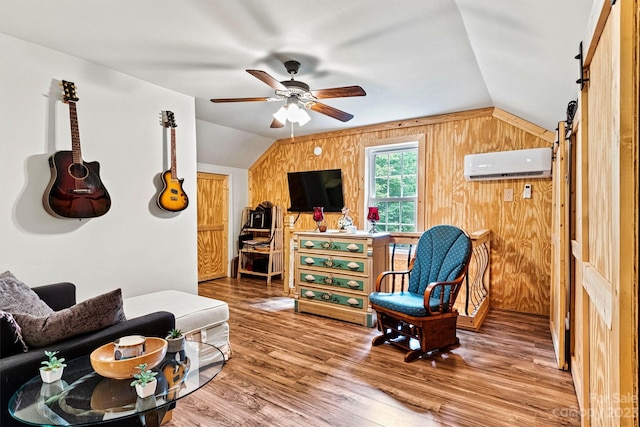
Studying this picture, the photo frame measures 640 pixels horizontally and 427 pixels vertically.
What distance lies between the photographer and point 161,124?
3445 mm

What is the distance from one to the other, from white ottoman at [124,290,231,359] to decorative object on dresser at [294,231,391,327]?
144cm

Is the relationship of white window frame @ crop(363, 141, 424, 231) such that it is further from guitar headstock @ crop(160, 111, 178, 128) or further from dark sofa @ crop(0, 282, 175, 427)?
dark sofa @ crop(0, 282, 175, 427)

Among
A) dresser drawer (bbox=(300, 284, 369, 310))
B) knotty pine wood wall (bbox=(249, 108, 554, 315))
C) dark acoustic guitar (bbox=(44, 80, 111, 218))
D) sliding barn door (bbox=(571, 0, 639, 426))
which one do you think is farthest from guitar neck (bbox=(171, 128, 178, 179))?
sliding barn door (bbox=(571, 0, 639, 426))

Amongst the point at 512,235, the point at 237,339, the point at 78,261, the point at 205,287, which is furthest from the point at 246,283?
the point at 512,235

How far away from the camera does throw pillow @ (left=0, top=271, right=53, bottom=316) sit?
1738 mm

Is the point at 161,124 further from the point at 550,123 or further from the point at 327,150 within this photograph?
the point at 550,123

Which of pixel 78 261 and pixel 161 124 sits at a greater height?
pixel 161 124

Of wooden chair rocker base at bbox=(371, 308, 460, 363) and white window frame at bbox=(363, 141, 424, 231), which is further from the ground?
white window frame at bbox=(363, 141, 424, 231)

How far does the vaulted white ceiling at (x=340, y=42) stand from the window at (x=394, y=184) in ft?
4.26

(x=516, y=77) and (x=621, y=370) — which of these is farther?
(x=516, y=77)

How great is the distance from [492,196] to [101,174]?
428 centimetres

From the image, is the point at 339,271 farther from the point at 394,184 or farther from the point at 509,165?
the point at 509,165

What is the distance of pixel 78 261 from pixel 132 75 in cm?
181

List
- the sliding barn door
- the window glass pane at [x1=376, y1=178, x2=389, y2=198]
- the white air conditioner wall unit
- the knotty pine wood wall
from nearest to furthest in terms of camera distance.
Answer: the sliding barn door, the white air conditioner wall unit, the knotty pine wood wall, the window glass pane at [x1=376, y1=178, x2=389, y2=198]
